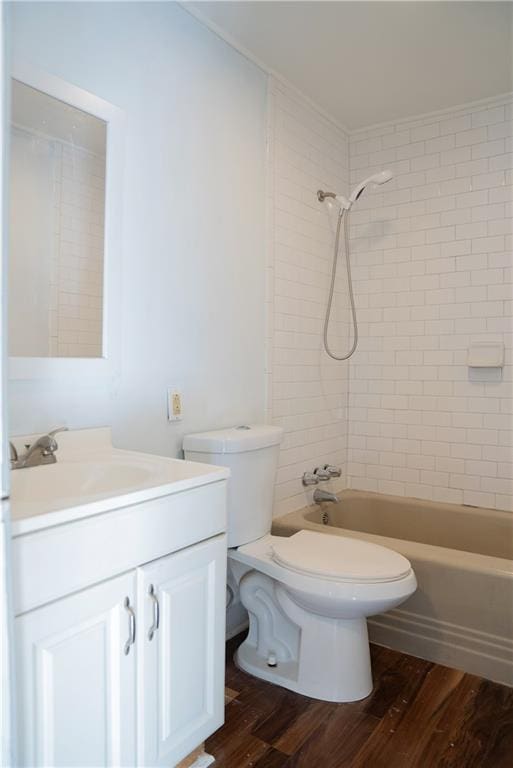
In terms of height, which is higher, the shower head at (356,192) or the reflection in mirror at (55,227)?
the shower head at (356,192)

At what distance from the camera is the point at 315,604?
5.81ft

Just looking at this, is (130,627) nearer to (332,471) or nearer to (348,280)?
(332,471)

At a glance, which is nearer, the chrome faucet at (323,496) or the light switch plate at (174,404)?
the light switch plate at (174,404)

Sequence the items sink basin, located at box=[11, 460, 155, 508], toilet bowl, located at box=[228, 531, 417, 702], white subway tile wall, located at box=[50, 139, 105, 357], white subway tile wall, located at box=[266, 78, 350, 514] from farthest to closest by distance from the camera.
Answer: white subway tile wall, located at box=[266, 78, 350, 514] < toilet bowl, located at box=[228, 531, 417, 702] < white subway tile wall, located at box=[50, 139, 105, 357] < sink basin, located at box=[11, 460, 155, 508]

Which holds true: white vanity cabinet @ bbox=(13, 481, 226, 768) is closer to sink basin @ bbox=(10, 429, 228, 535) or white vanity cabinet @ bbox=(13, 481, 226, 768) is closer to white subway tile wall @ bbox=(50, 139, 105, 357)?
sink basin @ bbox=(10, 429, 228, 535)

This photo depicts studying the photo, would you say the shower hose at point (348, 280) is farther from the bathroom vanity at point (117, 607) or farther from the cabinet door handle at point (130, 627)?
the cabinet door handle at point (130, 627)

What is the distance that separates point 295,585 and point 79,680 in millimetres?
864

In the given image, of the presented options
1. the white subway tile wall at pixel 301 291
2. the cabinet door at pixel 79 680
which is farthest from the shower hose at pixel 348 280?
the cabinet door at pixel 79 680

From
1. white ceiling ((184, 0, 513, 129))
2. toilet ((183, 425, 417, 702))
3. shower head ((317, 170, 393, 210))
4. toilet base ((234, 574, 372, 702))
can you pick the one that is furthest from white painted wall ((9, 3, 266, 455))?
toilet base ((234, 574, 372, 702))

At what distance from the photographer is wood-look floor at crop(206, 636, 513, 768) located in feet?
5.07

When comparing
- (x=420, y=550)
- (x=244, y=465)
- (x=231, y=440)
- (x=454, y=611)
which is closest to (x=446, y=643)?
(x=454, y=611)

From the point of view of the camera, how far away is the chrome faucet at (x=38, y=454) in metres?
1.41

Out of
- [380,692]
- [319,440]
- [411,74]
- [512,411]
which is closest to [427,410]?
[512,411]

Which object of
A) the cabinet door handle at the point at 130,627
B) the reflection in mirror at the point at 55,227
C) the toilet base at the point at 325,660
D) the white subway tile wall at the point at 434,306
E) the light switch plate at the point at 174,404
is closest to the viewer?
the cabinet door handle at the point at 130,627
